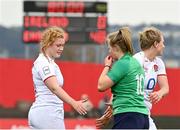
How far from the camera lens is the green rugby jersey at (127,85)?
6590mm

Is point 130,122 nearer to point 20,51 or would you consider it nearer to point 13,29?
point 13,29

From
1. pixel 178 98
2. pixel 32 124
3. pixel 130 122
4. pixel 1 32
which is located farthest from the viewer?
pixel 1 32

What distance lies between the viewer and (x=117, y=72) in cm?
657

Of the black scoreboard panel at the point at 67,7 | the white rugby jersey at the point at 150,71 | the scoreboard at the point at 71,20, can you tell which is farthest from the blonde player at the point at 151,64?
the black scoreboard panel at the point at 67,7

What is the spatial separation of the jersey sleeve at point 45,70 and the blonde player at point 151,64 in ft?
2.15

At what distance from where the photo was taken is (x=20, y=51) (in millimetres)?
59812

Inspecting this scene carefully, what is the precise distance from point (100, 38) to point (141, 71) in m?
15.8

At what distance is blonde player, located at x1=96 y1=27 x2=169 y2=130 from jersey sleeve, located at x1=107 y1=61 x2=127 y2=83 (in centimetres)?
77

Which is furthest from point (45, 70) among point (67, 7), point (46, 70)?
point (67, 7)

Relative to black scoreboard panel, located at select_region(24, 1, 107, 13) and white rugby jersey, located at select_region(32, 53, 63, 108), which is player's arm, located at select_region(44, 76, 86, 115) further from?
black scoreboard panel, located at select_region(24, 1, 107, 13)

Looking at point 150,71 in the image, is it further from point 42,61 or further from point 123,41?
point 123,41

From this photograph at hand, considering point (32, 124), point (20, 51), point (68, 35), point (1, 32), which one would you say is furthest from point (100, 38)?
point (20, 51)

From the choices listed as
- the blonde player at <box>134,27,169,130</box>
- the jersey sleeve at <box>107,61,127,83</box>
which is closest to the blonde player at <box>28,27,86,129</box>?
the blonde player at <box>134,27,169,130</box>

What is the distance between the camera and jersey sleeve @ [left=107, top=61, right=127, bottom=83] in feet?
21.6
